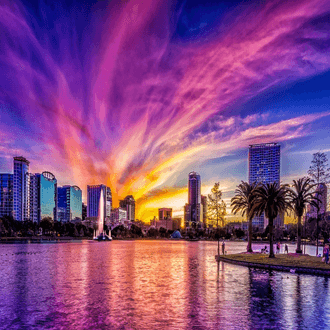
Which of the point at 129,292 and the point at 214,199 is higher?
the point at 214,199

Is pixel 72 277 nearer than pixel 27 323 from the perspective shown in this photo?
No

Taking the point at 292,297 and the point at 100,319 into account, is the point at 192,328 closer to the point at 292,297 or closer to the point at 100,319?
the point at 100,319

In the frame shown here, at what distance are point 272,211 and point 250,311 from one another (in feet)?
96.4

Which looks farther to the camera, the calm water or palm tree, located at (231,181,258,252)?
palm tree, located at (231,181,258,252)

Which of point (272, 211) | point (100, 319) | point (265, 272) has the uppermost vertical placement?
point (272, 211)

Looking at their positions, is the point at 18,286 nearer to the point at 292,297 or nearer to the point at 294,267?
the point at 292,297

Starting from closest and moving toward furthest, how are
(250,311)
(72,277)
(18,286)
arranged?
(250,311)
(18,286)
(72,277)

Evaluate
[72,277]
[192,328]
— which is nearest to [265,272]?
[72,277]

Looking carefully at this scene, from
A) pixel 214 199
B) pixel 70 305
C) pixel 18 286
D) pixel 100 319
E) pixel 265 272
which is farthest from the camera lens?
pixel 214 199

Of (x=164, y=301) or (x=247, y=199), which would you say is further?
(x=247, y=199)

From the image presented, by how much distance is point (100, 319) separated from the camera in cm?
1658

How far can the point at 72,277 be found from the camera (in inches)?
1205

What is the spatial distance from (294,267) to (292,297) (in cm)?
1414

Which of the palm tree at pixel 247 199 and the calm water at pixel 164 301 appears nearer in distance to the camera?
the calm water at pixel 164 301
